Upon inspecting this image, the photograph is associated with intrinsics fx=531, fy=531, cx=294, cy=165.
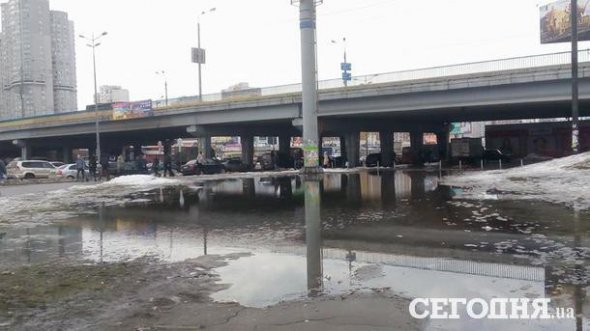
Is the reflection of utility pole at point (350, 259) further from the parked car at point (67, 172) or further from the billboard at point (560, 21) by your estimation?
the billboard at point (560, 21)

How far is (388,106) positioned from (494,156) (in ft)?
54.5

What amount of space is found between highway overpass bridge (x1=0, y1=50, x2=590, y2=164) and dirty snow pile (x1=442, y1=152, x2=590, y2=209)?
29.4ft

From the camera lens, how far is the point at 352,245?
10.1 meters

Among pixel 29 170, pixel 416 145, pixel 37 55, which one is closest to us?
pixel 29 170

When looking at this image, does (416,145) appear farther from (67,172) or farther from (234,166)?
(67,172)

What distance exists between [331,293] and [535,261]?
3.59m

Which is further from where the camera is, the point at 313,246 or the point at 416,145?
the point at 416,145

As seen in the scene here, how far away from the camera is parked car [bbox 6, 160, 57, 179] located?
146 feet

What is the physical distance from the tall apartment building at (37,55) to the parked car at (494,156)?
61293 millimetres

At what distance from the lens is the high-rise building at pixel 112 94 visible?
111m

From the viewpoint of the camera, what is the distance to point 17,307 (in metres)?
6.48

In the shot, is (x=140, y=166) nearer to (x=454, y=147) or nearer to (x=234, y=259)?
(x=454, y=147)

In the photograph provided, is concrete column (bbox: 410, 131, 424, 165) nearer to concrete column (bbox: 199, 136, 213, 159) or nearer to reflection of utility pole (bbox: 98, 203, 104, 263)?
concrete column (bbox: 199, 136, 213, 159)

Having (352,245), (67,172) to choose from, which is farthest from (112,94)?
(352,245)
